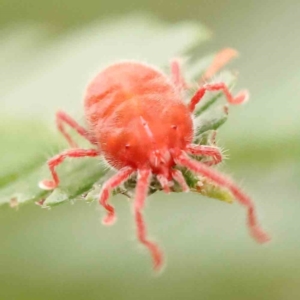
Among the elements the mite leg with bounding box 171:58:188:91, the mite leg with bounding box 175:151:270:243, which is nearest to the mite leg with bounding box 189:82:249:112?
the mite leg with bounding box 171:58:188:91

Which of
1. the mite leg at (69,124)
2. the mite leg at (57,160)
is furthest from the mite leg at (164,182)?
the mite leg at (69,124)

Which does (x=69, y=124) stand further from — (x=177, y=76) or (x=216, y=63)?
(x=216, y=63)

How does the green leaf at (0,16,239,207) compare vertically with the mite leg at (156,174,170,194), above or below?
above

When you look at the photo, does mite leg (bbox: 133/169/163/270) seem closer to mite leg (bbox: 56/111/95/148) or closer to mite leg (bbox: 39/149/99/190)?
mite leg (bbox: 39/149/99/190)

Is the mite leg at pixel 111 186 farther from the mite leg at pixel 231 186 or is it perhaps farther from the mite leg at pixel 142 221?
the mite leg at pixel 231 186

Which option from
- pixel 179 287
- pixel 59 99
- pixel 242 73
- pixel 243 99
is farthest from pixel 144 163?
pixel 242 73

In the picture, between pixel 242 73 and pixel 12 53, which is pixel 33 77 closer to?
pixel 12 53

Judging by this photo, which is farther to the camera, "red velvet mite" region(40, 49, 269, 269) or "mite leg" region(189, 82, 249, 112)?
"mite leg" region(189, 82, 249, 112)
